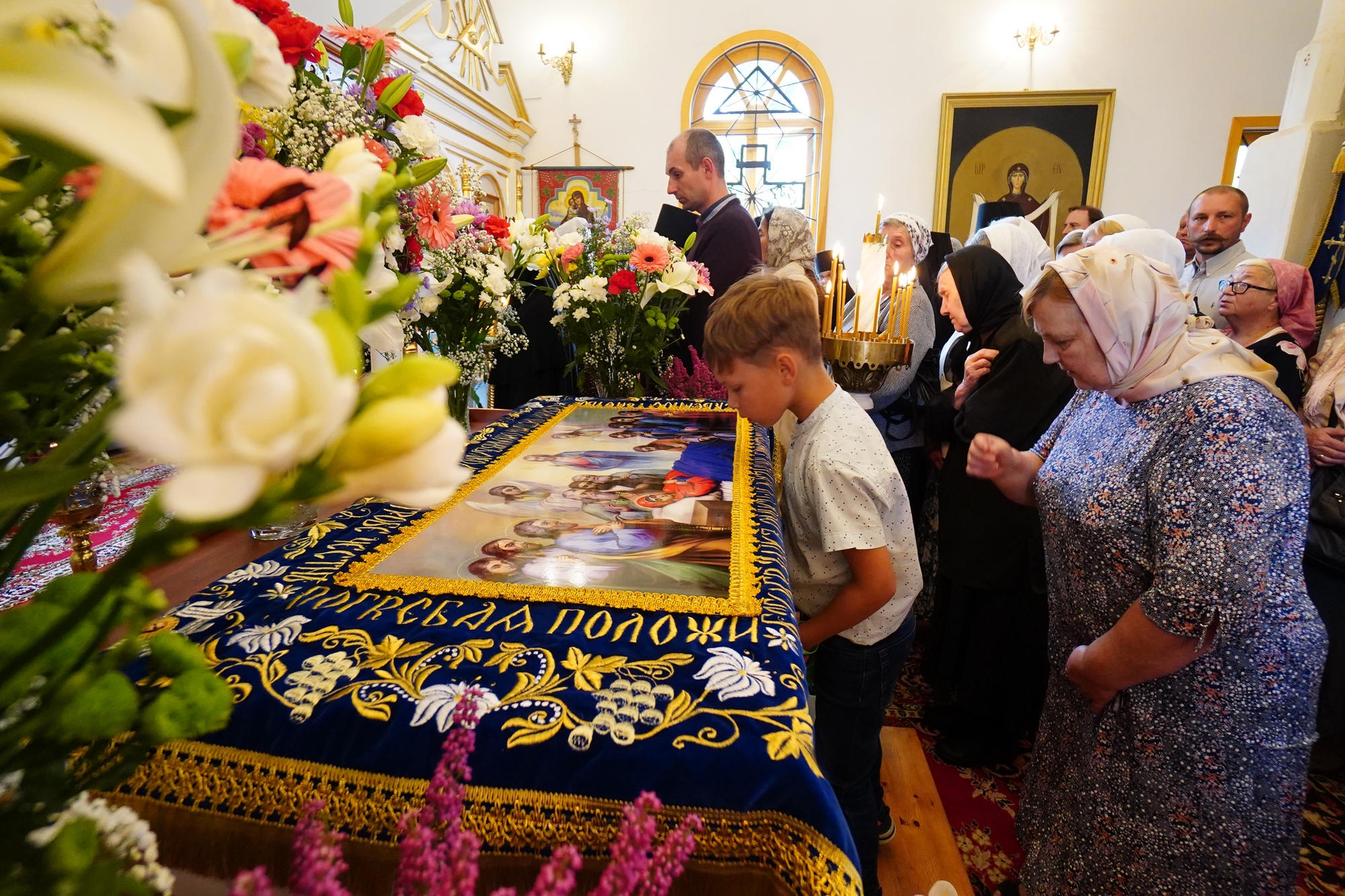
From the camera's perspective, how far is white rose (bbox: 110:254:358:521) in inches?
7.9

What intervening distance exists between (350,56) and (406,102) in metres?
0.13

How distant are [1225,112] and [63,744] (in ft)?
36.0

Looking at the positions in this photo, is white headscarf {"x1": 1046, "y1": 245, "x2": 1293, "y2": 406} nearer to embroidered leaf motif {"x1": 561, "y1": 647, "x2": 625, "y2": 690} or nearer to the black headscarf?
the black headscarf

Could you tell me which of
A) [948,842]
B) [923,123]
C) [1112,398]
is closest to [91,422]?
[1112,398]

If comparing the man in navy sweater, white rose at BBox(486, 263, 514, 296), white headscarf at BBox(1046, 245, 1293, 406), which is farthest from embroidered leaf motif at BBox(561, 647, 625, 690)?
the man in navy sweater

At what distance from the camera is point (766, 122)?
9.02m

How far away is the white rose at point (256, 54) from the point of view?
388mm

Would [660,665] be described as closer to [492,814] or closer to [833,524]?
[492,814]

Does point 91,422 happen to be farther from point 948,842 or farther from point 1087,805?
point 948,842

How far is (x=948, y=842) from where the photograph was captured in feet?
6.88

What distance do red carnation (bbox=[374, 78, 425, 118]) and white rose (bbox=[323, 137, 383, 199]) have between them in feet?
3.37

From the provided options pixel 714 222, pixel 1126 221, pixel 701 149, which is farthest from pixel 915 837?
pixel 1126 221

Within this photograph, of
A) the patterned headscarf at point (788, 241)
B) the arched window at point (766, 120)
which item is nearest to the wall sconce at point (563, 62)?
the arched window at point (766, 120)

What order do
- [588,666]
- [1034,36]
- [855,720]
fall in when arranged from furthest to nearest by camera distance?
[1034,36], [855,720], [588,666]
